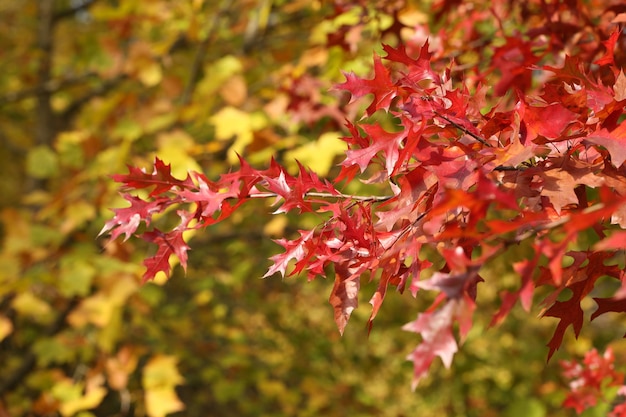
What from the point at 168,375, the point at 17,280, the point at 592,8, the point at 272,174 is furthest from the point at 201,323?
the point at 272,174

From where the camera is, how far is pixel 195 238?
3801mm

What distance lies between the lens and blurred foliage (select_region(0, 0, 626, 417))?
272cm

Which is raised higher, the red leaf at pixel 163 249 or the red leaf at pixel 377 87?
the red leaf at pixel 377 87

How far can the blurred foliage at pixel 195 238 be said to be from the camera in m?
2.72

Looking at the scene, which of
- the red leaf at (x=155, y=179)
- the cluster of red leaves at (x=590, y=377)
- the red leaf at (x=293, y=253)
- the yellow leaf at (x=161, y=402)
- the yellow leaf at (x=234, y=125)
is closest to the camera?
the red leaf at (x=293, y=253)

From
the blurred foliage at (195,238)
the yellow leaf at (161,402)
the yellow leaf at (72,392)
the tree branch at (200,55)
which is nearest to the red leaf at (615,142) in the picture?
the blurred foliage at (195,238)

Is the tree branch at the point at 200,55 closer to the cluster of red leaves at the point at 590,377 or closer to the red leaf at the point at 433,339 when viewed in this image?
the cluster of red leaves at the point at 590,377

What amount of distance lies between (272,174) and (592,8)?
1.63 metres

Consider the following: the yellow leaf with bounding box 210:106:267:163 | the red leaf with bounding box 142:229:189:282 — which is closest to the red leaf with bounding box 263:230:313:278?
the red leaf with bounding box 142:229:189:282

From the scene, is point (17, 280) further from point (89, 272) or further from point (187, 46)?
point (187, 46)

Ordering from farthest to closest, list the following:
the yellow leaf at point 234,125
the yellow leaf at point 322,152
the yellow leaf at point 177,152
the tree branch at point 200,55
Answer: the tree branch at point 200,55 < the yellow leaf at point 234,125 < the yellow leaf at point 177,152 < the yellow leaf at point 322,152

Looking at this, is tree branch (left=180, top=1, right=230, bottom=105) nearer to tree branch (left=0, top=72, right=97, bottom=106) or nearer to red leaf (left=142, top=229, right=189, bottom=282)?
tree branch (left=0, top=72, right=97, bottom=106)

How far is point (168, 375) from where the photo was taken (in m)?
2.99

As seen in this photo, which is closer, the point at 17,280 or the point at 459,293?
the point at 459,293
